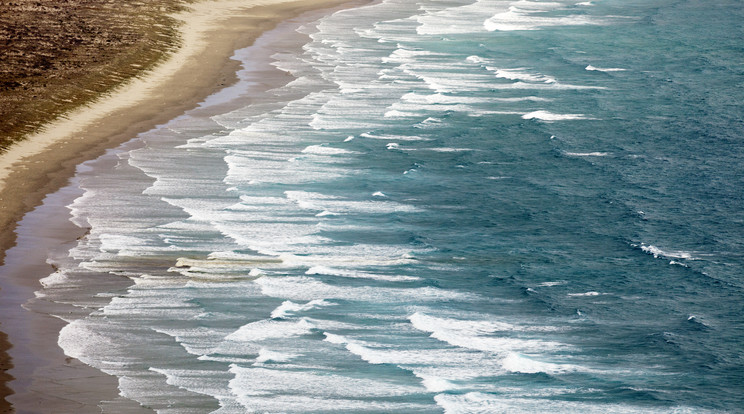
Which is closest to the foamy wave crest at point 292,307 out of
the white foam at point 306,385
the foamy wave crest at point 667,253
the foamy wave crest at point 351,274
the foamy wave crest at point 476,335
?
the foamy wave crest at point 351,274

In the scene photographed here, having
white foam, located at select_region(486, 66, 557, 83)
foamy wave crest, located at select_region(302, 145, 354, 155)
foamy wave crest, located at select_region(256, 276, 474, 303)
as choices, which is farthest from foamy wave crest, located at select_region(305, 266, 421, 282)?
white foam, located at select_region(486, 66, 557, 83)

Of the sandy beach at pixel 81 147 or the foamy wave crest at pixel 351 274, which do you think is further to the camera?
the foamy wave crest at pixel 351 274

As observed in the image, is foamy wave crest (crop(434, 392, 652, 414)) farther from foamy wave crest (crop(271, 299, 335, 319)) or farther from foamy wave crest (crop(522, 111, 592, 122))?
foamy wave crest (crop(522, 111, 592, 122))

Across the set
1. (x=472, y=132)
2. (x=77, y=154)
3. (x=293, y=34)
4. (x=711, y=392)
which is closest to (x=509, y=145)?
(x=472, y=132)

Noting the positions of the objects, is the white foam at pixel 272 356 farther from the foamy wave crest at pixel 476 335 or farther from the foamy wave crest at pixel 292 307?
the foamy wave crest at pixel 476 335

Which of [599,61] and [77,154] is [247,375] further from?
[599,61]

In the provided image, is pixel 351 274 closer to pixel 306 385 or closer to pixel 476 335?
pixel 476 335

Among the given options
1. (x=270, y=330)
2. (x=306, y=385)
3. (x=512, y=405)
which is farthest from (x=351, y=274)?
(x=512, y=405)
